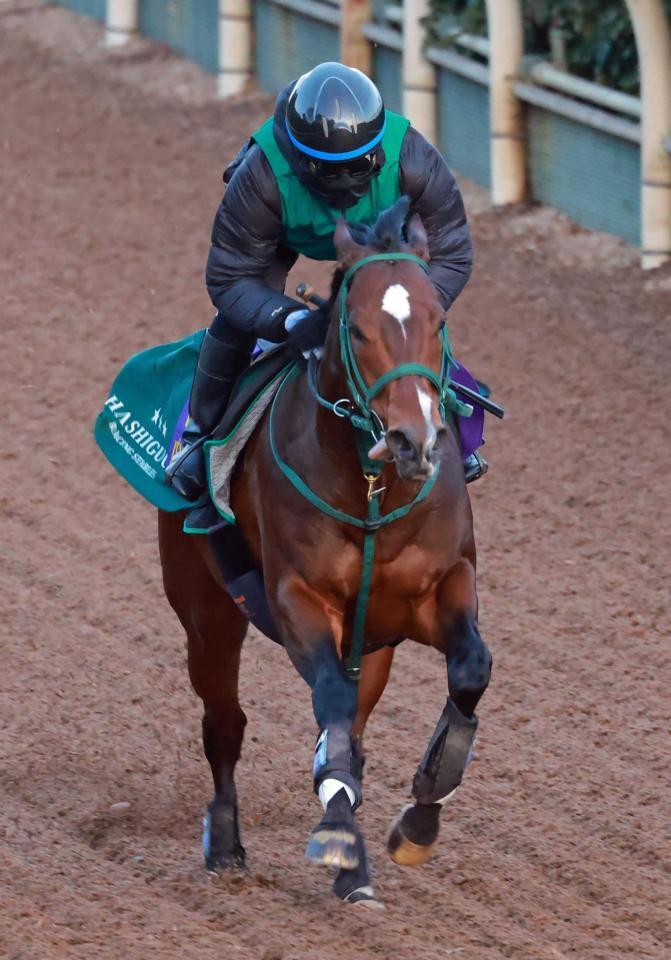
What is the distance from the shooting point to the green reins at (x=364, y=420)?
14.2 ft

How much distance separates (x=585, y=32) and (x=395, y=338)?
8652mm

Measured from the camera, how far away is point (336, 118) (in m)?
4.74

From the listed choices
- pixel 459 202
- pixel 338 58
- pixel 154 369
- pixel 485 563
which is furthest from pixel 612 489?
pixel 338 58

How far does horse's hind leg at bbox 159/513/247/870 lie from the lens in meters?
6.04

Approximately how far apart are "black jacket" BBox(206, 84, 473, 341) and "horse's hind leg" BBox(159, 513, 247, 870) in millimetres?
1213

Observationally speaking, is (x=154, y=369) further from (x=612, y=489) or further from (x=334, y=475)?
(x=612, y=489)

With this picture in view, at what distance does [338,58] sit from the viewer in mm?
15094

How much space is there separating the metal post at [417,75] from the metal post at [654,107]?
2.76 meters

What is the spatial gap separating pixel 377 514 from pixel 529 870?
1698 mm

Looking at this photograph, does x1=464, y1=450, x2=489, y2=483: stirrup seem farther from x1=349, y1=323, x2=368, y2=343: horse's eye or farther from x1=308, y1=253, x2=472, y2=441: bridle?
x1=349, y1=323, x2=368, y2=343: horse's eye

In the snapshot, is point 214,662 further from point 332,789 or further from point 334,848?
point 334,848

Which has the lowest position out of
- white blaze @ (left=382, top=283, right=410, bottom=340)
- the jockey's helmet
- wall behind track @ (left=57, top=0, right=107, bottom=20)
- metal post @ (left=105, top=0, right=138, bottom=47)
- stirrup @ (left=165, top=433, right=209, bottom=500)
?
wall behind track @ (left=57, top=0, right=107, bottom=20)

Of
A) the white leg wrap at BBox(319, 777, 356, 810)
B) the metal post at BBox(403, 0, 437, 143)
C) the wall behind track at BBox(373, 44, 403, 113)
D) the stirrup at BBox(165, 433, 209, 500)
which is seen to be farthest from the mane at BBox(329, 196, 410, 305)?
the wall behind track at BBox(373, 44, 403, 113)

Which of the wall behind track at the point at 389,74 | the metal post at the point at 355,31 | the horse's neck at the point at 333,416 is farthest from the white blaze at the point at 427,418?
the metal post at the point at 355,31
